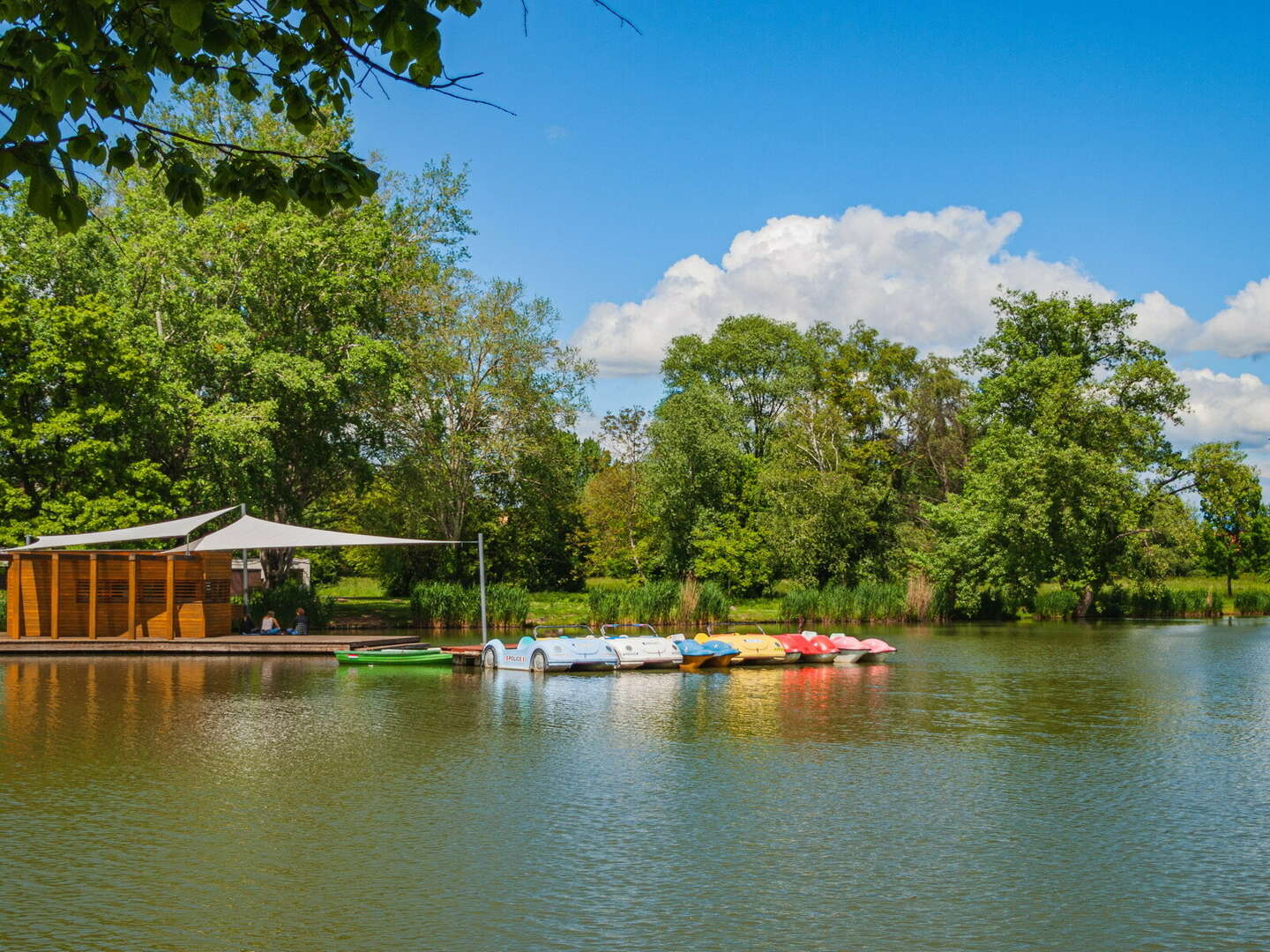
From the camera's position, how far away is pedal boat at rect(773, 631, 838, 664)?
85.3 feet

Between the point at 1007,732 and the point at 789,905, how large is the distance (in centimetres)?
838

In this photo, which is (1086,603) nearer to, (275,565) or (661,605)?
(661,605)

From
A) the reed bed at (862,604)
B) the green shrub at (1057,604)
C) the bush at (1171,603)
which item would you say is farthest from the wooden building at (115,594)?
the bush at (1171,603)

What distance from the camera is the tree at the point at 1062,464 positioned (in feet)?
141

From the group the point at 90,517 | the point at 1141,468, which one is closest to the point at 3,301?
the point at 90,517

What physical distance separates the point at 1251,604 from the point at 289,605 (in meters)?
36.0

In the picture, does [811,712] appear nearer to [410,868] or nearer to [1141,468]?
[410,868]

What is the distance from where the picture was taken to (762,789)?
1121 centimetres

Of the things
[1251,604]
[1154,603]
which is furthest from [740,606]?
[1251,604]

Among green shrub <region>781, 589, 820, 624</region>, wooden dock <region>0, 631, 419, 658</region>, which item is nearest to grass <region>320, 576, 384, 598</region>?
green shrub <region>781, 589, 820, 624</region>

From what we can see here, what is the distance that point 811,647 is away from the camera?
26.2 metres

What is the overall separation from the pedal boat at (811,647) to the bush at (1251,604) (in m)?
27.7

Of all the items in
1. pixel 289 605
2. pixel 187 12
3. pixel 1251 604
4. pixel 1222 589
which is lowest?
pixel 1251 604

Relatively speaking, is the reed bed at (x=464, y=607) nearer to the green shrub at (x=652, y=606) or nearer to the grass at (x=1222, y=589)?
the green shrub at (x=652, y=606)
